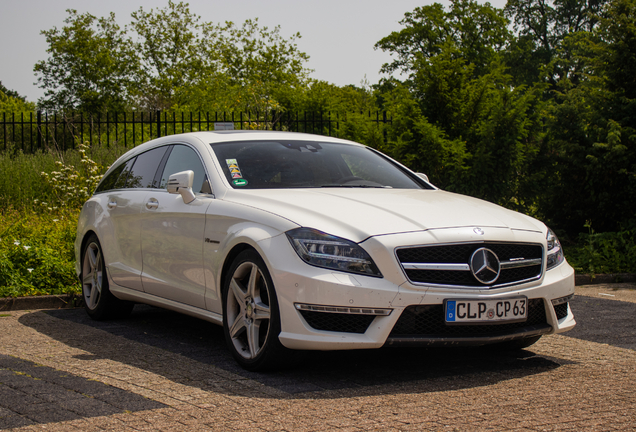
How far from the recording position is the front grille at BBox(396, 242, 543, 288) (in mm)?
4055

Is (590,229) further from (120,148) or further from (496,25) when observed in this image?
(496,25)

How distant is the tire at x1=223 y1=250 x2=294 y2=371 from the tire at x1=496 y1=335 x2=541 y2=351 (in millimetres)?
1758

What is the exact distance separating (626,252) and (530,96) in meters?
2.77

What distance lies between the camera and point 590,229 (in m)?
10.7

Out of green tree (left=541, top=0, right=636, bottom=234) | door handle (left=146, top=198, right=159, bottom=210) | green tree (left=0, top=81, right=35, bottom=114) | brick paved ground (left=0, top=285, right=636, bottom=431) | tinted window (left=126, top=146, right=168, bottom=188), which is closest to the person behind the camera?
brick paved ground (left=0, top=285, right=636, bottom=431)

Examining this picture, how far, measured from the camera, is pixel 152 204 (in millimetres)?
5730

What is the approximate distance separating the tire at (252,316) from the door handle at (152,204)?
1.32 m

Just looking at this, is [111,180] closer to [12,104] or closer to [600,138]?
[600,138]

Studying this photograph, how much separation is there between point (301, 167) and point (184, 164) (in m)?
1.00

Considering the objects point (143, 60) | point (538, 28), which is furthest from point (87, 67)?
point (538, 28)

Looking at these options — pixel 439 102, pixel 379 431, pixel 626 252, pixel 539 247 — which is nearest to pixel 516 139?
pixel 439 102

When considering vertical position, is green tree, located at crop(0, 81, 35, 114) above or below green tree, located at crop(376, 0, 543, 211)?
above

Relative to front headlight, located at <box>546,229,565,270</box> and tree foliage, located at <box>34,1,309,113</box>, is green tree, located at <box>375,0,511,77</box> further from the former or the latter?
front headlight, located at <box>546,229,565,270</box>

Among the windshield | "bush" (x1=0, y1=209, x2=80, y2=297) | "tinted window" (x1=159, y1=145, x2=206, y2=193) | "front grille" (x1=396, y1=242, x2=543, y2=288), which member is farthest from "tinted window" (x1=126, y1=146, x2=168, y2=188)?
"front grille" (x1=396, y1=242, x2=543, y2=288)
